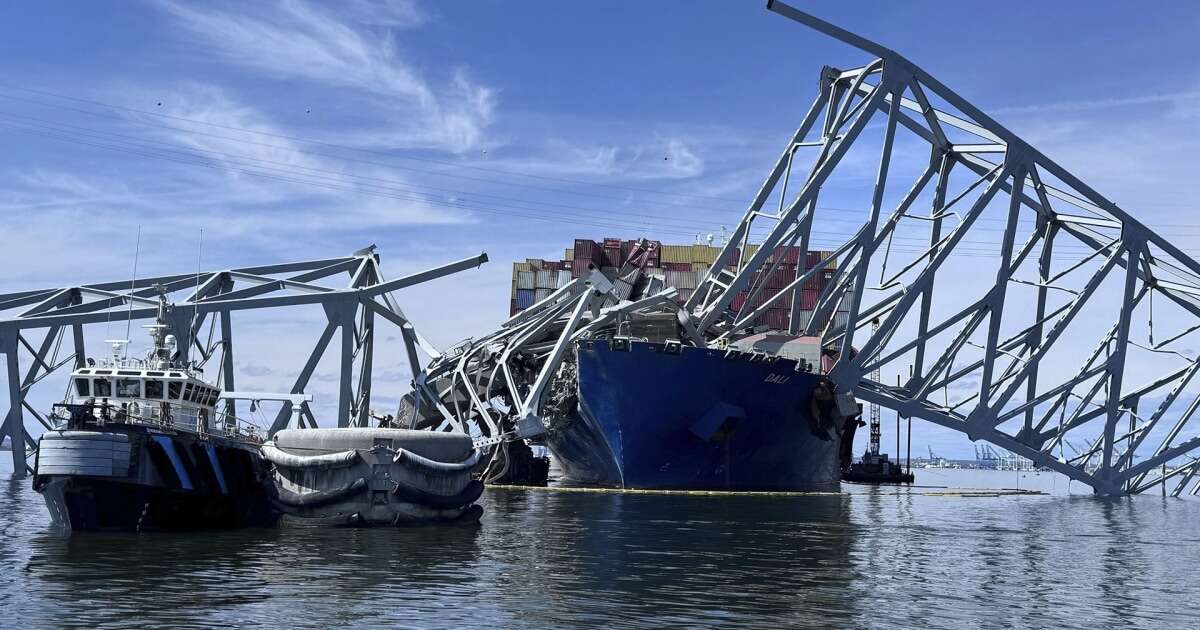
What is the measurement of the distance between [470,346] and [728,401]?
25.2 metres

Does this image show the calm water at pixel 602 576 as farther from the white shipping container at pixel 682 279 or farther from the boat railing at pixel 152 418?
the white shipping container at pixel 682 279

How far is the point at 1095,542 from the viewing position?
41.2 m

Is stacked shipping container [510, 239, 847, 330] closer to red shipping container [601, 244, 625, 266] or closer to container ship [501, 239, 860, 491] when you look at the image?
red shipping container [601, 244, 625, 266]

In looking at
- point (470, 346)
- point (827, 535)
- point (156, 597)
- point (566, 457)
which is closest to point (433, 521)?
point (827, 535)

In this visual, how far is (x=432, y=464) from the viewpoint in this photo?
121 feet

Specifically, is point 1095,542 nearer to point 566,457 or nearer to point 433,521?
point 433,521

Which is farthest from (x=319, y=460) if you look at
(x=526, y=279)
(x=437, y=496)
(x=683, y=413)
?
(x=526, y=279)

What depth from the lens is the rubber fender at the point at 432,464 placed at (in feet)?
117

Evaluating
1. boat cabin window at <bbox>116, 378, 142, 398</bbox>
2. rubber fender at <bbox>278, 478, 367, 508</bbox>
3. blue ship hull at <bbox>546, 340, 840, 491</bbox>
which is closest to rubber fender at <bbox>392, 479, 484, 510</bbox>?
rubber fender at <bbox>278, 478, 367, 508</bbox>

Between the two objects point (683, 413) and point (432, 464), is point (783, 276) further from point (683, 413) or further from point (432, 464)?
point (432, 464)

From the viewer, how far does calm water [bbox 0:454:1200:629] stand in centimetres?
2041

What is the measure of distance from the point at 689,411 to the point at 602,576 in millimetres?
33555

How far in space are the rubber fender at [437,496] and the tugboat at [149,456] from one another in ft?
12.6

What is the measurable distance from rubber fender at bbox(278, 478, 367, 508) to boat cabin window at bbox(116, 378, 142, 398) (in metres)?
5.23
